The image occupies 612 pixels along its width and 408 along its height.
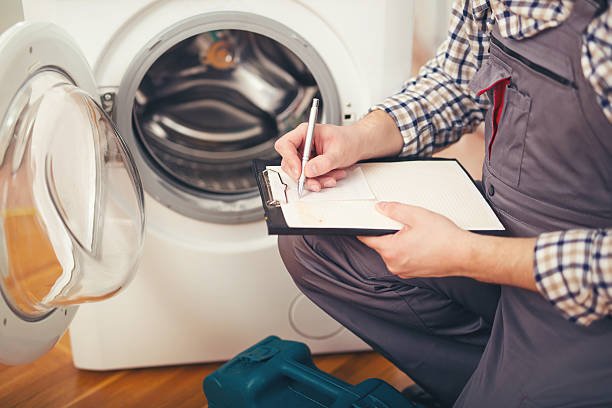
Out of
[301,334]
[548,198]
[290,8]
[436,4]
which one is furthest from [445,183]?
[436,4]

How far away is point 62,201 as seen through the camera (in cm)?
113

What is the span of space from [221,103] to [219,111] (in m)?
0.02

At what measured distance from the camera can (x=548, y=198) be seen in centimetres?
100

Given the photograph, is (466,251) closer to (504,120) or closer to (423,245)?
(423,245)

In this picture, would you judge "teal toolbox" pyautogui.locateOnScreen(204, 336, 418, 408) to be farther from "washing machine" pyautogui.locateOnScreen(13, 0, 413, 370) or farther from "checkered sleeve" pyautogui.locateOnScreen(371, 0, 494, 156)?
"checkered sleeve" pyautogui.locateOnScreen(371, 0, 494, 156)

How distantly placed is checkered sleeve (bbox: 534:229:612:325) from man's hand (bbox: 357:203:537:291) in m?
0.03

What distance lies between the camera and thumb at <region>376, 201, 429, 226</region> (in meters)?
0.98

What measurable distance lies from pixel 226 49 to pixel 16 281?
816 millimetres

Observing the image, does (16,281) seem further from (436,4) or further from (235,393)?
(436,4)

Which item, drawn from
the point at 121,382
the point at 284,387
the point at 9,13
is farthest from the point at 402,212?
the point at 9,13

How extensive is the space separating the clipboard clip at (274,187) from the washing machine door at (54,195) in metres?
0.30

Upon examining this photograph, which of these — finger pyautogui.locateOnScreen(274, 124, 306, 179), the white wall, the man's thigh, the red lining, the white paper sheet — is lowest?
the man's thigh

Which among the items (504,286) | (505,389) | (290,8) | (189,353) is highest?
(290,8)

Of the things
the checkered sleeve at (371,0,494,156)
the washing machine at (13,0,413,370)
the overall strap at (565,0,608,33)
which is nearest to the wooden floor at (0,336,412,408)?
the washing machine at (13,0,413,370)
